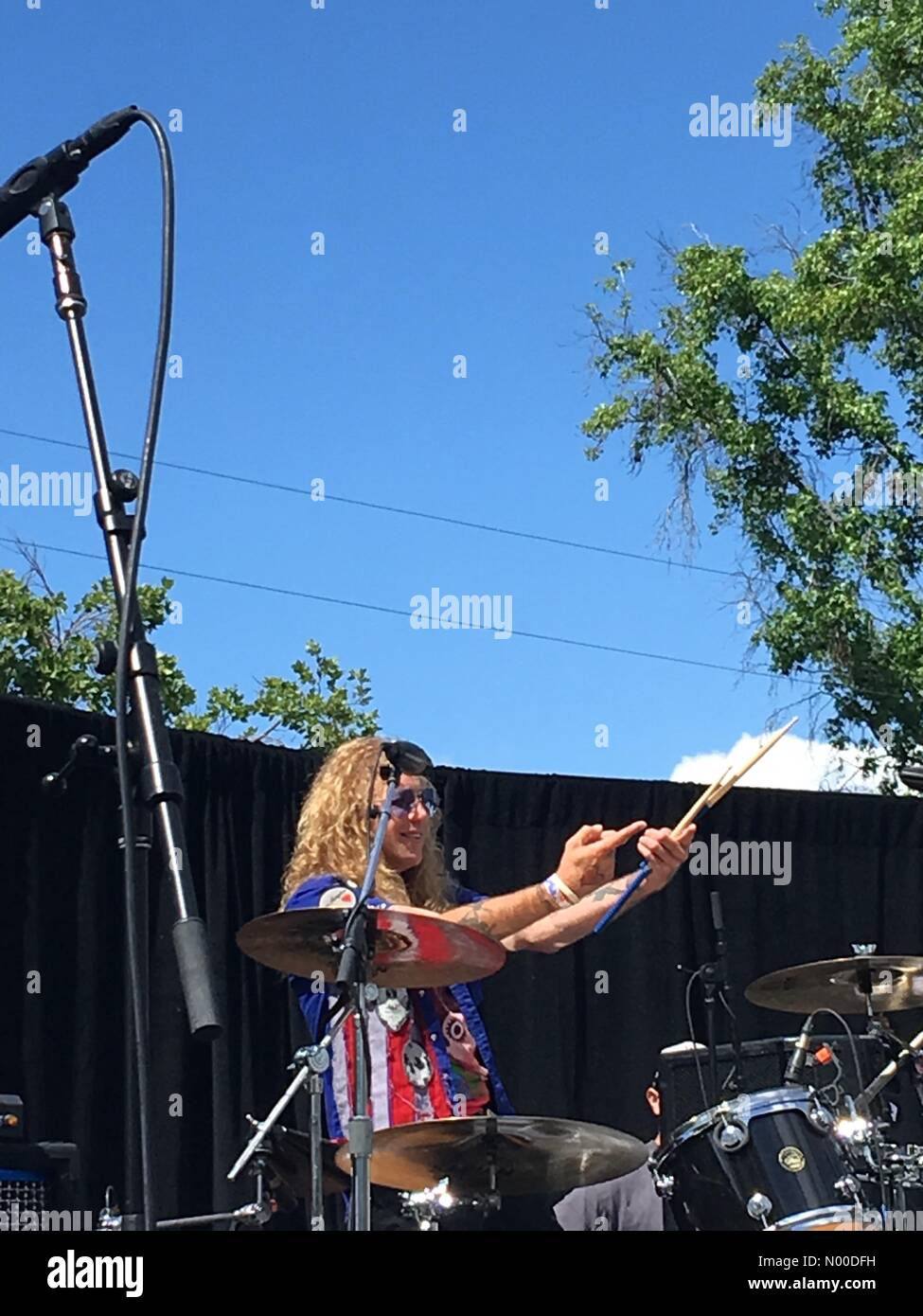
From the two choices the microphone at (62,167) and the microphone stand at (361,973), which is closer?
the microphone at (62,167)

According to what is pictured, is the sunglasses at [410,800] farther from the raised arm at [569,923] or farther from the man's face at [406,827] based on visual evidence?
the raised arm at [569,923]

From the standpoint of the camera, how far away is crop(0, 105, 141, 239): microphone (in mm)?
2434

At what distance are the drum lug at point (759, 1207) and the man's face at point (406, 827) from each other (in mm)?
1149

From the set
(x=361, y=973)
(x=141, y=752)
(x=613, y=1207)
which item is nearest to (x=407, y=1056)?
(x=361, y=973)

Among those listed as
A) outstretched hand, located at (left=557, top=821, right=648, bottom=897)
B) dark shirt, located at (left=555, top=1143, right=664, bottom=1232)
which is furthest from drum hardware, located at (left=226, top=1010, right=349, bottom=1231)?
dark shirt, located at (left=555, top=1143, right=664, bottom=1232)

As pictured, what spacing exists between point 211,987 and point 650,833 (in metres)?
1.78

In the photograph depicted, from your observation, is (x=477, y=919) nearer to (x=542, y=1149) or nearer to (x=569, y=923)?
(x=569, y=923)

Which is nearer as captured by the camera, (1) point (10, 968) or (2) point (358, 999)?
(2) point (358, 999)

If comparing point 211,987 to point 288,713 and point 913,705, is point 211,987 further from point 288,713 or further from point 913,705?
point 288,713

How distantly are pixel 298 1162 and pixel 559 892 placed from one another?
85 centimetres

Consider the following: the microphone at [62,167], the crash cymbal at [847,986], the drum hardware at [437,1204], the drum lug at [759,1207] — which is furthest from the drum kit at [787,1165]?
the microphone at [62,167]

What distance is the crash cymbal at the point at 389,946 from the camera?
3.36 m
